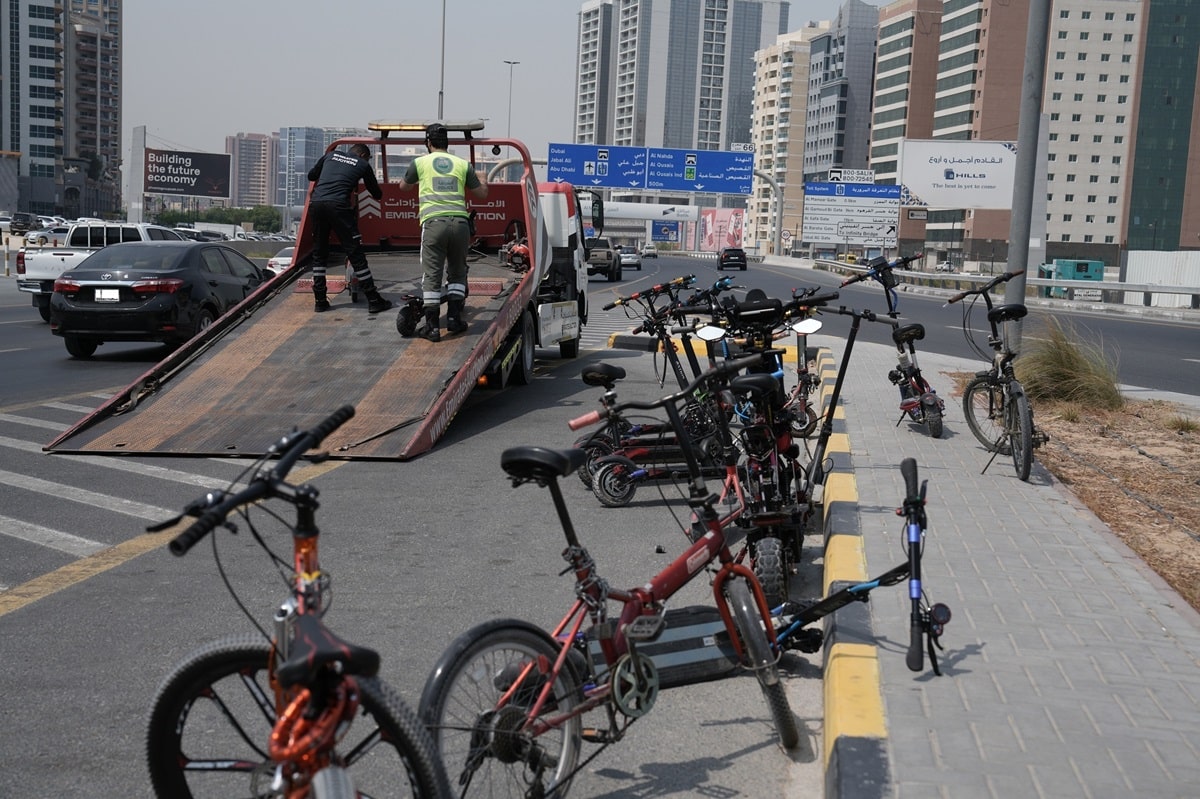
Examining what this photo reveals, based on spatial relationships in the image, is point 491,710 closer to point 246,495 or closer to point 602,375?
point 246,495

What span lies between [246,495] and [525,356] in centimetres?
1178

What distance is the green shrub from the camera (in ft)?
42.5

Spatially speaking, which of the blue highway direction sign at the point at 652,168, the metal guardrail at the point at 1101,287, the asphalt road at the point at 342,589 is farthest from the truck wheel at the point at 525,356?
the blue highway direction sign at the point at 652,168

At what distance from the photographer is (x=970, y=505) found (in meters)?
7.87

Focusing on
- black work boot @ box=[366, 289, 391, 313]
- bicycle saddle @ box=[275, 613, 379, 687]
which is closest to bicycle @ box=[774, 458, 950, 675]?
bicycle saddle @ box=[275, 613, 379, 687]

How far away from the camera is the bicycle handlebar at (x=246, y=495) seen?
8.44 feet

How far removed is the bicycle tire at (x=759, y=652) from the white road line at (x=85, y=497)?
4503mm

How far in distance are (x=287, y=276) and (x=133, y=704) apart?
29.4ft

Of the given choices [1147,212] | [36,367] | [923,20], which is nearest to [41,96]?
[923,20]

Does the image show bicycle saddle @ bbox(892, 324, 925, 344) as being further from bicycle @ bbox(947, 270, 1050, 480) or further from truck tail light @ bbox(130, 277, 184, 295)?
truck tail light @ bbox(130, 277, 184, 295)

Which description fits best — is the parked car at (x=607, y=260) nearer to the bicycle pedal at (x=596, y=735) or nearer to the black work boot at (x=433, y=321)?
the black work boot at (x=433, y=321)

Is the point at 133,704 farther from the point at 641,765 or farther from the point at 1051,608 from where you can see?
the point at 1051,608

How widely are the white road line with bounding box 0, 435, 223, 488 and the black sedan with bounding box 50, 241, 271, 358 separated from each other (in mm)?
6256

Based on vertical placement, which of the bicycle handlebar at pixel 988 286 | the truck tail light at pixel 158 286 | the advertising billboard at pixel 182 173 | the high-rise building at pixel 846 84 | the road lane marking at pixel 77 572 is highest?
the high-rise building at pixel 846 84
